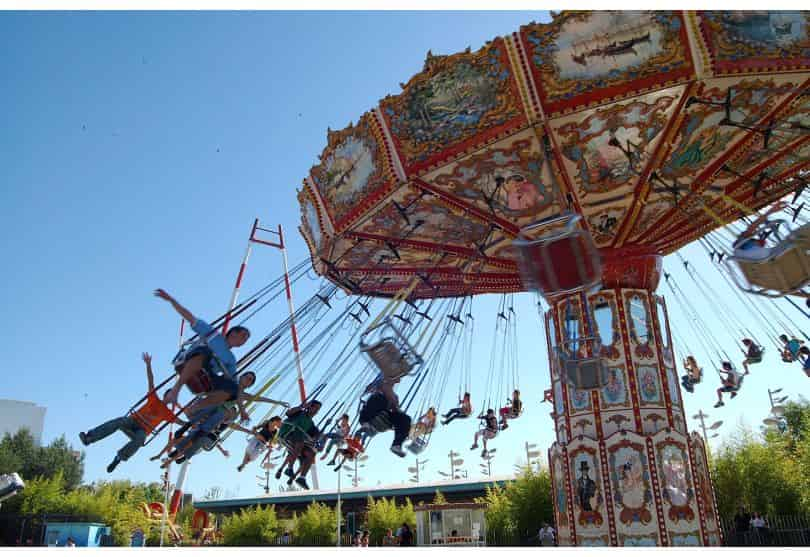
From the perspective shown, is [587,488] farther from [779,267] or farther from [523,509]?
[523,509]

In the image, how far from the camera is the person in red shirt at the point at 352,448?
888 centimetres

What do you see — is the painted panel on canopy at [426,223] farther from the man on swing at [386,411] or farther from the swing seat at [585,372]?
the swing seat at [585,372]

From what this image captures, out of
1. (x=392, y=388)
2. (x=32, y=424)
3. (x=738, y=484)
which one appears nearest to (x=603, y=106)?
(x=392, y=388)

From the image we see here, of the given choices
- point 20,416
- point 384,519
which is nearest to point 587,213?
point 384,519

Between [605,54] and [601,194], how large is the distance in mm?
2408

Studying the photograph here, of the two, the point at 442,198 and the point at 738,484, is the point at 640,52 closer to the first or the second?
the point at 442,198

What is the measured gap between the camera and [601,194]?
329 inches

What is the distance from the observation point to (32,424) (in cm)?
4697

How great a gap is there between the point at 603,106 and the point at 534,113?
0.68m

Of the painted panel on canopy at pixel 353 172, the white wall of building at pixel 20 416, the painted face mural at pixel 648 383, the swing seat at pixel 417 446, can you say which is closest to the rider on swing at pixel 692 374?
the painted face mural at pixel 648 383

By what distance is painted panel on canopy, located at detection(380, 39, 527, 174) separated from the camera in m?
6.61

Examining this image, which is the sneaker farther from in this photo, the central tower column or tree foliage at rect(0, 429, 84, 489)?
tree foliage at rect(0, 429, 84, 489)

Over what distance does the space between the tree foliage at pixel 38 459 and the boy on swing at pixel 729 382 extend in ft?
101

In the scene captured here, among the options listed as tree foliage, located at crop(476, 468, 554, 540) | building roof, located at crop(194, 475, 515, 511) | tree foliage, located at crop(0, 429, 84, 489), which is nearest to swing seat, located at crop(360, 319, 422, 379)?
tree foliage, located at crop(476, 468, 554, 540)
